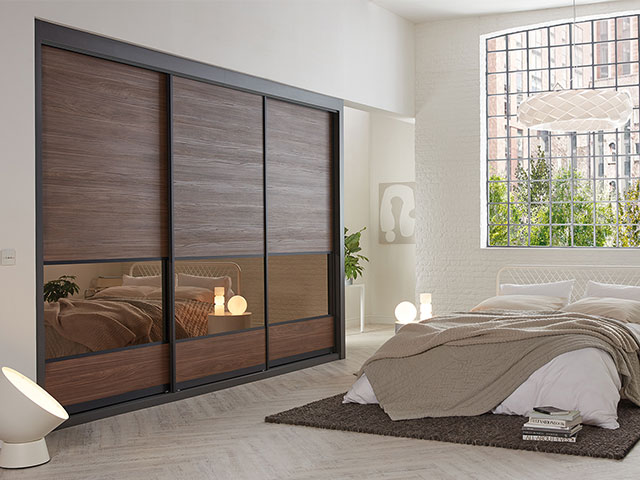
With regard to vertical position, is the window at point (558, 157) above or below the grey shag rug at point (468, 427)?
above

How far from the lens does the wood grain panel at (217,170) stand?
18.0 feet

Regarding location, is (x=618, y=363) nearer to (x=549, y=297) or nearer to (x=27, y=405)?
(x=549, y=297)

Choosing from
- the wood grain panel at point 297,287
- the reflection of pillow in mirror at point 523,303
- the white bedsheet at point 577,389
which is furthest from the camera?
the reflection of pillow in mirror at point 523,303

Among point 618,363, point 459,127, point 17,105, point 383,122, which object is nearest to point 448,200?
point 459,127

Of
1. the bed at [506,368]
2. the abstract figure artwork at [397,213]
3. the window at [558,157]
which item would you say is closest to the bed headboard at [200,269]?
the bed at [506,368]

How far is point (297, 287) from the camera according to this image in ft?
22.3

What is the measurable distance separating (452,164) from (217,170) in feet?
11.4

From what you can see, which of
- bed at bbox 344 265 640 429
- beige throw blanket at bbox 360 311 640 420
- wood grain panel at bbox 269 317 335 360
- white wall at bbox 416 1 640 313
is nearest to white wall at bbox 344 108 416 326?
white wall at bbox 416 1 640 313

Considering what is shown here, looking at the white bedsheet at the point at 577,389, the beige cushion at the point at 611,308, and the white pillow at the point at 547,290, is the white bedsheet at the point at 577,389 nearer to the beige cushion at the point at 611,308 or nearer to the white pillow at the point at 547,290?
the beige cushion at the point at 611,308

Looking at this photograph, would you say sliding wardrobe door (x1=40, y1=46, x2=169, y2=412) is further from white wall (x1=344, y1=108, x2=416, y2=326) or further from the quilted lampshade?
white wall (x1=344, y1=108, x2=416, y2=326)

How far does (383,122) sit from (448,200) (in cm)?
163

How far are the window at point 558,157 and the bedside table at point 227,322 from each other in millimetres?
3205

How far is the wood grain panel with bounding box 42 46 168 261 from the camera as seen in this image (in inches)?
181

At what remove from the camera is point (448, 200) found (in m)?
8.55
